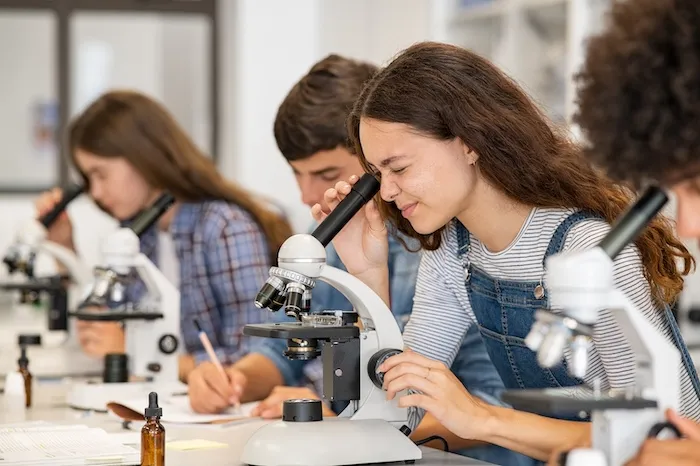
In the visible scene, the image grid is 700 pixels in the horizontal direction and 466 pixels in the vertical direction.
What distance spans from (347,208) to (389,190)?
10 cm

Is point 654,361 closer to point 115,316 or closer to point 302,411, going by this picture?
point 302,411

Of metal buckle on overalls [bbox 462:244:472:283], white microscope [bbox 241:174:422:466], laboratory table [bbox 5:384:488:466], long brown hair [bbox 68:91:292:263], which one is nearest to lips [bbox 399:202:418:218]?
white microscope [bbox 241:174:422:466]

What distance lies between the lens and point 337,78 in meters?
2.69

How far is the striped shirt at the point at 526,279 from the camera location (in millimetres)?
1823

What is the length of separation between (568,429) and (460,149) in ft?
1.80

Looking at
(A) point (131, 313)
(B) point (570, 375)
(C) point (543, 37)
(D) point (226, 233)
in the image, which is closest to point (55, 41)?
(C) point (543, 37)

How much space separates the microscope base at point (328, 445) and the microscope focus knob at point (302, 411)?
0.02m

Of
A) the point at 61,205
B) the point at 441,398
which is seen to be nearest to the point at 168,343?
the point at 441,398

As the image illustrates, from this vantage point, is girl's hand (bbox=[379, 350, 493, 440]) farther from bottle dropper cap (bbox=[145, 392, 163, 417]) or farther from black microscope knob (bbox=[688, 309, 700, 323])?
black microscope knob (bbox=[688, 309, 700, 323])

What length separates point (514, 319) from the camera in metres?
2.12

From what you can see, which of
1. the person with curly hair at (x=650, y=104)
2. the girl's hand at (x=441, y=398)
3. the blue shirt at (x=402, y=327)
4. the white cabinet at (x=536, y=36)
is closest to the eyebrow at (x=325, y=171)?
the blue shirt at (x=402, y=327)

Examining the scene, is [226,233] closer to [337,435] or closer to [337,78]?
[337,78]

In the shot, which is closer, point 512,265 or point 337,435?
point 337,435

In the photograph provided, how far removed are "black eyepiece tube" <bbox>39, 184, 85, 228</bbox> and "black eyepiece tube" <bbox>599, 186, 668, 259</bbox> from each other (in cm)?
259
